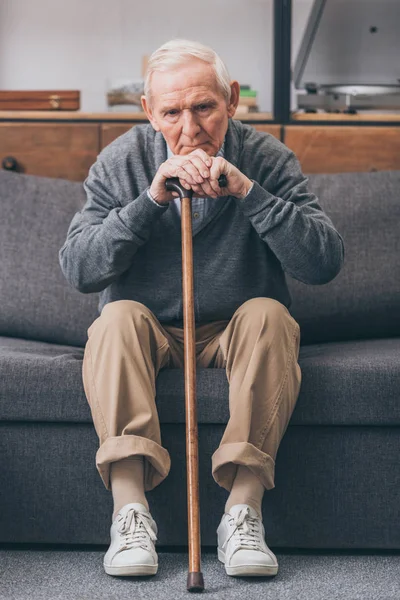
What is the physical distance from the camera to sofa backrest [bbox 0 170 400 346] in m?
2.48

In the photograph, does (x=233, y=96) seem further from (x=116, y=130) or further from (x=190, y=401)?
(x=116, y=130)

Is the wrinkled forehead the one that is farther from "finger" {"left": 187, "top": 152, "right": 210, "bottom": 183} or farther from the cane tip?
the cane tip

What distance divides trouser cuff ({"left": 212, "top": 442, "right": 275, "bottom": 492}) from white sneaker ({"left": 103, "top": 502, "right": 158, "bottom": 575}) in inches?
6.9

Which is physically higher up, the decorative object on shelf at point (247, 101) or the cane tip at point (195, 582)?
the decorative object on shelf at point (247, 101)

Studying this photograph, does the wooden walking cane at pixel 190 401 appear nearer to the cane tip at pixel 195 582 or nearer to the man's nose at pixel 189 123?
the cane tip at pixel 195 582

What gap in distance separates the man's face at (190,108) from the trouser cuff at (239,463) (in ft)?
2.19

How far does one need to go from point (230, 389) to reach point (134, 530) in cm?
35

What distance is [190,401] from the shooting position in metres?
1.82

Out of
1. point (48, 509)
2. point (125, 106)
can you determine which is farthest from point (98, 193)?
point (125, 106)

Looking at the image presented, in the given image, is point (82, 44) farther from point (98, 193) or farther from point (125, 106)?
point (98, 193)

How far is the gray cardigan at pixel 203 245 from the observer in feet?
6.57

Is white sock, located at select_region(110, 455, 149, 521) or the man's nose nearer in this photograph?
white sock, located at select_region(110, 455, 149, 521)

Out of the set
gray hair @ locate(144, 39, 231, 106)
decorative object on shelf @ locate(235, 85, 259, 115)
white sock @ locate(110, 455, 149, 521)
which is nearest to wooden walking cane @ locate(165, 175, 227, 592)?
white sock @ locate(110, 455, 149, 521)

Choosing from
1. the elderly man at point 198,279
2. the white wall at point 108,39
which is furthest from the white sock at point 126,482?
the white wall at point 108,39
